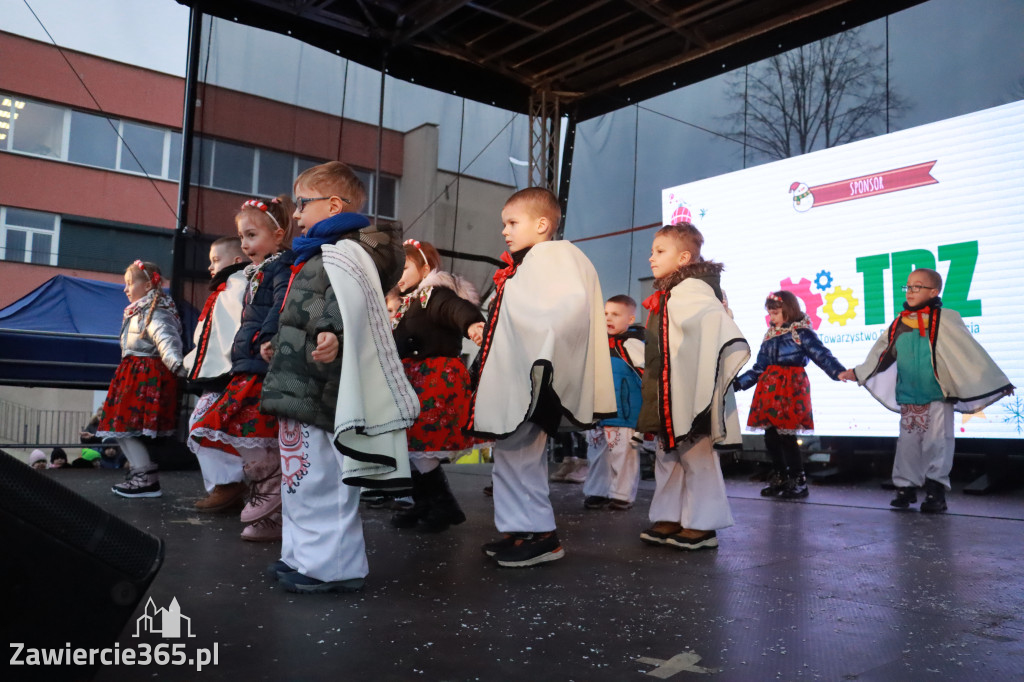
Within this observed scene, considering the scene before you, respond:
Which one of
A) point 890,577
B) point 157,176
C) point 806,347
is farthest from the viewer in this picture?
point 157,176

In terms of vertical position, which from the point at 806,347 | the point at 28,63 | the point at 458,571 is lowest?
the point at 458,571

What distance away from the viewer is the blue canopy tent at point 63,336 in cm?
636

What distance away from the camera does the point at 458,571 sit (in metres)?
2.68

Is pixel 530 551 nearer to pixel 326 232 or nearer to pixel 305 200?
pixel 326 232

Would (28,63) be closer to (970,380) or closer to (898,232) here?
(898,232)

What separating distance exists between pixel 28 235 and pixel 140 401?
1148cm

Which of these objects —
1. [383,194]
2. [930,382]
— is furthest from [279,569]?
[383,194]

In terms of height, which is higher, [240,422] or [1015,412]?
[1015,412]

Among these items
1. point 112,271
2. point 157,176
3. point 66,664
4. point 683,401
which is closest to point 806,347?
point 683,401

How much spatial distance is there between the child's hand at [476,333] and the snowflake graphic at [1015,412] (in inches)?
167

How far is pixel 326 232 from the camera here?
2537 millimetres

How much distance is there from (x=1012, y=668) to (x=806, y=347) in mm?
4259

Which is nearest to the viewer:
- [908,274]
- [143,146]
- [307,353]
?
[307,353]

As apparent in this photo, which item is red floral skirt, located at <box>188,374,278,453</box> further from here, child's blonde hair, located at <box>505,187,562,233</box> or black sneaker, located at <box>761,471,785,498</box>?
black sneaker, located at <box>761,471,785,498</box>
